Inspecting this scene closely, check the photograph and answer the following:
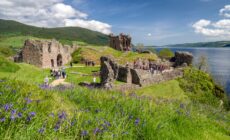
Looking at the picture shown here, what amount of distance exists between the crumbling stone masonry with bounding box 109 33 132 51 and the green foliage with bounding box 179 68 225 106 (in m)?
47.0

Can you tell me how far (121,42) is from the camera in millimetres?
99688

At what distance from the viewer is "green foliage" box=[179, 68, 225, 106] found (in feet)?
153

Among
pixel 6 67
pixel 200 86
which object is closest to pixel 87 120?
pixel 6 67

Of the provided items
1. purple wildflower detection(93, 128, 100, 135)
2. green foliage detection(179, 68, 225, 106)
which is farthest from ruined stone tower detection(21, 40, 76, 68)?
purple wildflower detection(93, 128, 100, 135)

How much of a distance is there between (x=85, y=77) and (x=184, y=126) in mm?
37746

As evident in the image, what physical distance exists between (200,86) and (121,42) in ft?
175

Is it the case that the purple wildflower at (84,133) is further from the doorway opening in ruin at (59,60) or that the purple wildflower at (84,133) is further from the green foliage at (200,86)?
the doorway opening in ruin at (59,60)

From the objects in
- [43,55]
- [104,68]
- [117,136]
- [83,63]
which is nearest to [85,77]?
[104,68]

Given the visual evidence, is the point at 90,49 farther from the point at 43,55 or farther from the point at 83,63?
the point at 43,55

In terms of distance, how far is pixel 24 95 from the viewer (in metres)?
6.07

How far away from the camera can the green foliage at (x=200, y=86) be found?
4667 centimetres

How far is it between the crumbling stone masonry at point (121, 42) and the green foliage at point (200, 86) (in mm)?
46973

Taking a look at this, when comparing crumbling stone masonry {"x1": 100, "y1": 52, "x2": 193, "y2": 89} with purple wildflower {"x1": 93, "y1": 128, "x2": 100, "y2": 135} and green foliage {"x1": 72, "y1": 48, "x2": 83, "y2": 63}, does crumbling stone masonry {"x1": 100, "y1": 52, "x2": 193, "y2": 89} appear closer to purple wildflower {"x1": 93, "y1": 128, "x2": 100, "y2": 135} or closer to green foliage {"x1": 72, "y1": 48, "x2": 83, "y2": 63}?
purple wildflower {"x1": 93, "y1": 128, "x2": 100, "y2": 135}

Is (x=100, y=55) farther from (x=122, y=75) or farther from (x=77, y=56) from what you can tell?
(x=122, y=75)
